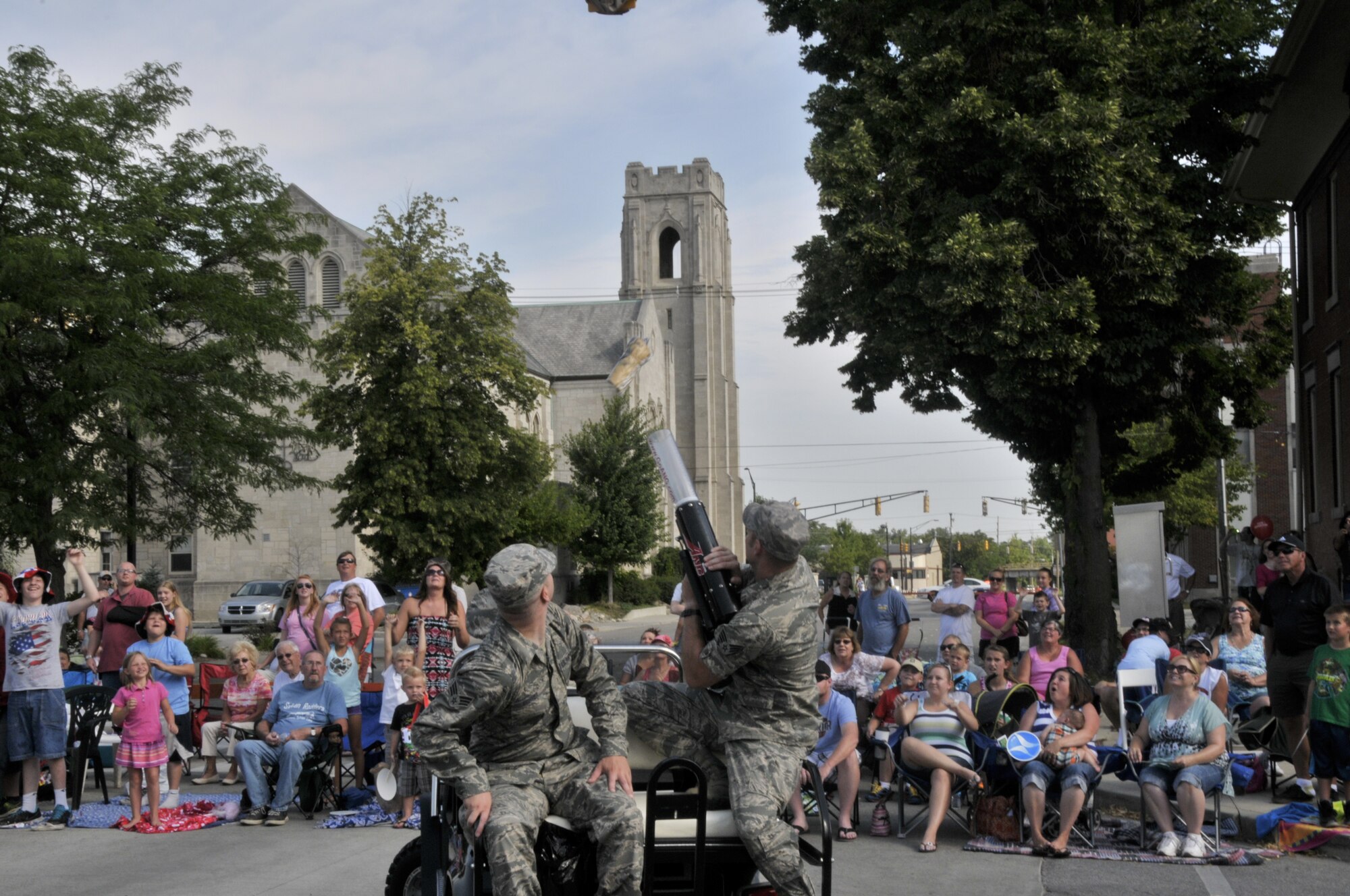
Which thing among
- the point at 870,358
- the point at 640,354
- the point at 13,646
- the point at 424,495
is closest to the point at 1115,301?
the point at 870,358

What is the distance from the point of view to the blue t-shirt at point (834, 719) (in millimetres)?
10156

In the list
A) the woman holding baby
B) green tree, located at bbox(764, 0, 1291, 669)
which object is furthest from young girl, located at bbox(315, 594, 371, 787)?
green tree, located at bbox(764, 0, 1291, 669)

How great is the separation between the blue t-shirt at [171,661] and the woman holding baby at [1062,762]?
7.33 m

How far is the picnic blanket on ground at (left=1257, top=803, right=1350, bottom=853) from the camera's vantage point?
9172 mm

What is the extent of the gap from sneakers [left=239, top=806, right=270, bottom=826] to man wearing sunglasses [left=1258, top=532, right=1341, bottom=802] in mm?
8210

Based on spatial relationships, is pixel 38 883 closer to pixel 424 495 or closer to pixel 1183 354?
pixel 1183 354

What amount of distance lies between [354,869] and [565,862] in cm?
422

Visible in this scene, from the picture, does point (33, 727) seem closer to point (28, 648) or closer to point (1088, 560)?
point (28, 648)

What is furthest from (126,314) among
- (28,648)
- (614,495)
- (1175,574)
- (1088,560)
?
(614,495)

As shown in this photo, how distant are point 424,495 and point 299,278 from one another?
21.0 metres

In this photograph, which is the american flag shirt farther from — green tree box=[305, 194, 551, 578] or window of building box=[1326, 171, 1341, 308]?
green tree box=[305, 194, 551, 578]

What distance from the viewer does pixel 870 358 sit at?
24.4 metres

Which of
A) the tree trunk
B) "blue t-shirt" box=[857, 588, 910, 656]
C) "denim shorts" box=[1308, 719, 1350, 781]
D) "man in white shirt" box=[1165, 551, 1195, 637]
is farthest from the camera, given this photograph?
"man in white shirt" box=[1165, 551, 1195, 637]

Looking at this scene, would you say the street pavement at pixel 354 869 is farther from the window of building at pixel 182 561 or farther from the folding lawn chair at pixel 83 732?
the window of building at pixel 182 561
